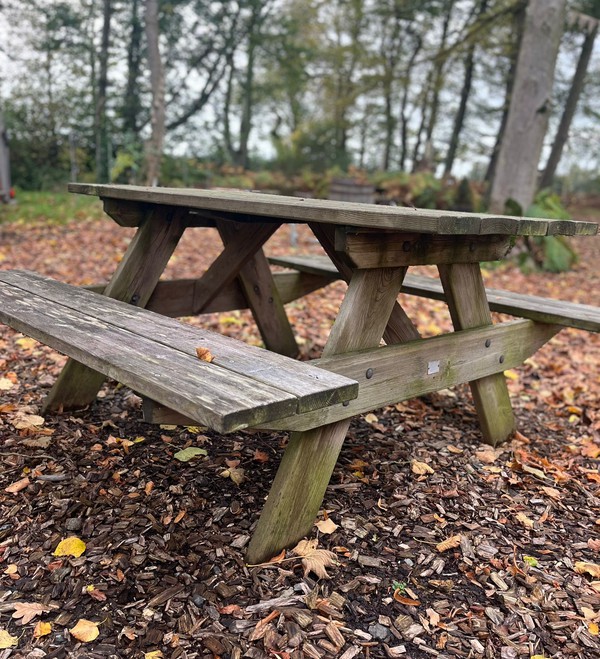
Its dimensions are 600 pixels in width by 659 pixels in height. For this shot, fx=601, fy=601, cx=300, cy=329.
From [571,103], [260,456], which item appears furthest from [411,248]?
[571,103]

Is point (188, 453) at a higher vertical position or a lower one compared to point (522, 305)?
lower

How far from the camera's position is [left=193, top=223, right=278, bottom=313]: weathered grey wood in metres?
3.09

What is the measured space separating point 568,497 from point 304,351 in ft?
6.62

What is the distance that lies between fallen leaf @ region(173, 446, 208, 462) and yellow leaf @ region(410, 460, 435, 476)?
0.89 m

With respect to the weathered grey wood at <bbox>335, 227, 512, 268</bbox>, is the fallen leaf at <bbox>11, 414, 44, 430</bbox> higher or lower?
lower

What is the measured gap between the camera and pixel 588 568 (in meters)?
2.03

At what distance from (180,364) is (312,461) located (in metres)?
0.56

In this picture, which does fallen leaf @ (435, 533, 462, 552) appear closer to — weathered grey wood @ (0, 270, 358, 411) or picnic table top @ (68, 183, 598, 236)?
→ weathered grey wood @ (0, 270, 358, 411)

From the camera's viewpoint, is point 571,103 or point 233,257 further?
point 571,103

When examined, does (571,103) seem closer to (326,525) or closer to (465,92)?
(465,92)

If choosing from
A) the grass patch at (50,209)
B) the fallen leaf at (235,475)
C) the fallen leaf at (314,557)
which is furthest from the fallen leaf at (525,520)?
the grass patch at (50,209)

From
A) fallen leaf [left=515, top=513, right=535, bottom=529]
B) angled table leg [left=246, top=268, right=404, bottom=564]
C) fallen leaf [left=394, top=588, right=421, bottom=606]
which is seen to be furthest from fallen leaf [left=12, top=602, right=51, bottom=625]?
Result: fallen leaf [left=515, top=513, right=535, bottom=529]

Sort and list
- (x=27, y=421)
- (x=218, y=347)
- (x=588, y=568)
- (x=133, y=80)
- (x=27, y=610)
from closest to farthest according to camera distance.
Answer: (x=27, y=610) < (x=218, y=347) < (x=588, y=568) < (x=27, y=421) < (x=133, y=80)

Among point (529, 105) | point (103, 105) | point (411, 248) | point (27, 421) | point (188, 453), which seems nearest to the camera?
point (411, 248)
